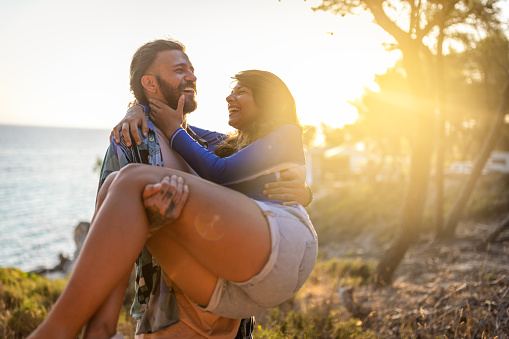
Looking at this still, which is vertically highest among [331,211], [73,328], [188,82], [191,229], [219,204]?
[188,82]

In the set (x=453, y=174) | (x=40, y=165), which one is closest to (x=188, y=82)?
(x=453, y=174)

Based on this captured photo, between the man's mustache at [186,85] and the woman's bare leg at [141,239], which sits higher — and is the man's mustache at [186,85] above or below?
above

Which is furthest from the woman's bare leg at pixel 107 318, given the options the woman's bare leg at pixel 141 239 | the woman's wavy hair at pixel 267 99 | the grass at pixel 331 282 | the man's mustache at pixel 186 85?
the grass at pixel 331 282

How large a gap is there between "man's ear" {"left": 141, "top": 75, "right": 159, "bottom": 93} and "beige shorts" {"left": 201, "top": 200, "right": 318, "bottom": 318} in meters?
1.33

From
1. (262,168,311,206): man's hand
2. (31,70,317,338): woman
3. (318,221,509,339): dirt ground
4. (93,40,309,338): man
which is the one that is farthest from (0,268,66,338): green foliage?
(318,221,509,339): dirt ground

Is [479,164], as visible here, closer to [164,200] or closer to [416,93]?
[416,93]

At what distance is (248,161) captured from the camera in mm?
2223

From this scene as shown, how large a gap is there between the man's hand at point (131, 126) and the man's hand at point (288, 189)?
79cm

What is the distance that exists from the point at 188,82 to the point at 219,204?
4.44 feet

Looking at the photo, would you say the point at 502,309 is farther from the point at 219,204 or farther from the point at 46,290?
the point at 46,290

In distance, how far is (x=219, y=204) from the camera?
1788 mm

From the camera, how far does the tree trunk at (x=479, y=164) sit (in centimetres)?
891

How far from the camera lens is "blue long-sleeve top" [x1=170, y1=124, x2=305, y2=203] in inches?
87.3

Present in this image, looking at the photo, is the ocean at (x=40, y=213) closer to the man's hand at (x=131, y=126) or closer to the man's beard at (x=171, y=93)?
the man's beard at (x=171, y=93)
